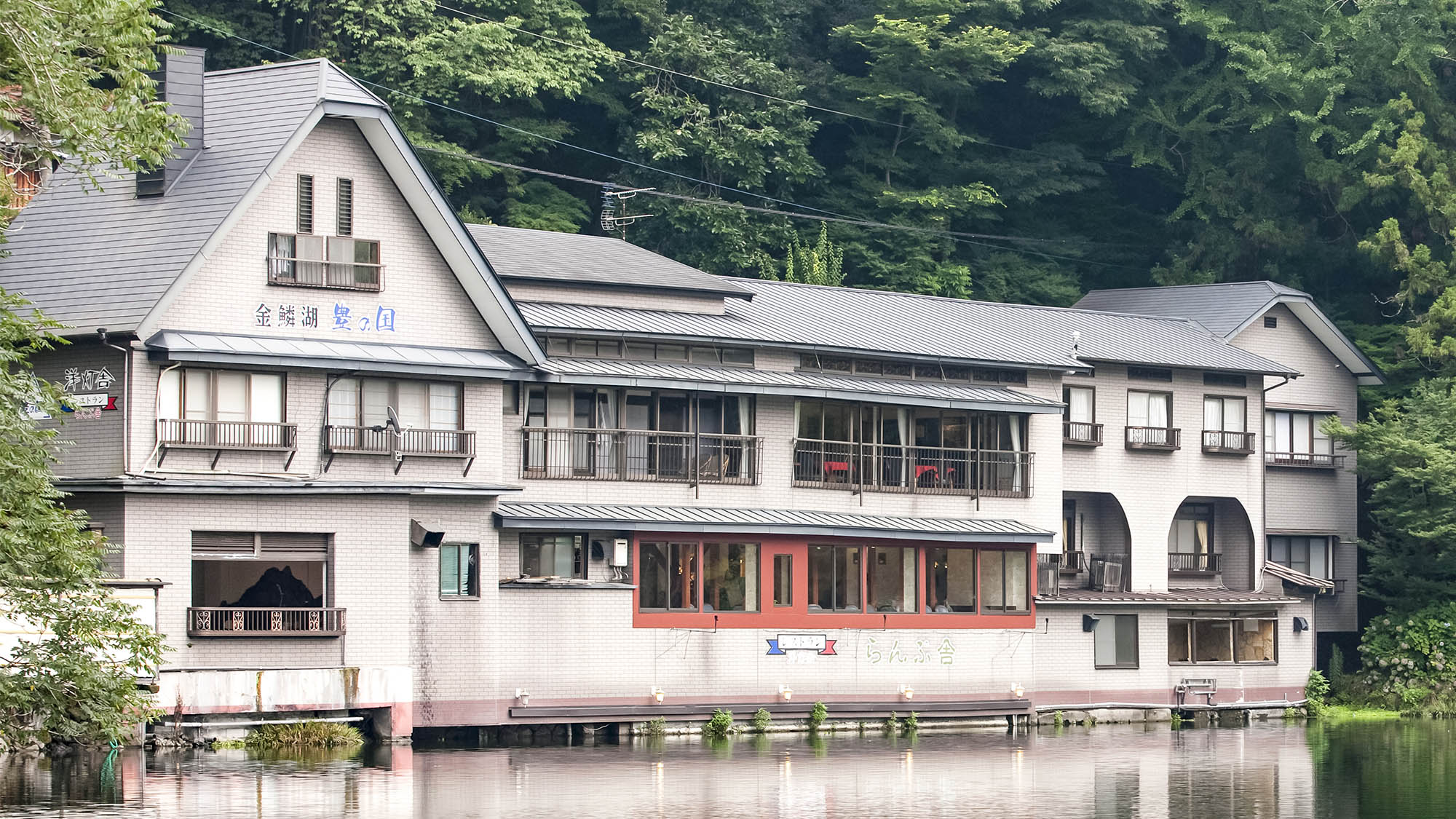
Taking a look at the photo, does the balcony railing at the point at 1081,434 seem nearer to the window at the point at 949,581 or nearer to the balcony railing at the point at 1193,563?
the balcony railing at the point at 1193,563

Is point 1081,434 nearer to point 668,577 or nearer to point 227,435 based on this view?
point 668,577

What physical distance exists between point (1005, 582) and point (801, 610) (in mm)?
6310

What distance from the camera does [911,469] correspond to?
165ft

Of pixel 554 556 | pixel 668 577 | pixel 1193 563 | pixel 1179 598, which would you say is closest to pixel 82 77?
pixel 554 556

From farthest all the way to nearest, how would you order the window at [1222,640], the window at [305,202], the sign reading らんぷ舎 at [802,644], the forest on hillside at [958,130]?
1. the forest on hillside at [958,130]
2. the window at [1222,640]
3. the sign reading らんぷ舎 at [802,644]
4. the window at [305,202]

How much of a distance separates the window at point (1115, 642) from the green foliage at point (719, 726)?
12044 millimetres

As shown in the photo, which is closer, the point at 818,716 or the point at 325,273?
the point at 325,273

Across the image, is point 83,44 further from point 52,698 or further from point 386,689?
point 386,689

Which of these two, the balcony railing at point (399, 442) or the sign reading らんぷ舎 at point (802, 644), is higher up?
the balcony railing at point (399, 442)

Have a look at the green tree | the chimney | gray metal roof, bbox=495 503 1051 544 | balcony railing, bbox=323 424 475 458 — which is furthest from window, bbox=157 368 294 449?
the green tree

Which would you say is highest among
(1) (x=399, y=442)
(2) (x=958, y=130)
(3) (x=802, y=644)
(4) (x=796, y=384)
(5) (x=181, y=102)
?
(2) (x=958, y=130)

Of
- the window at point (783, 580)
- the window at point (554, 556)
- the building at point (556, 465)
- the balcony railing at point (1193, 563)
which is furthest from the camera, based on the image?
the balcony railing at point (1193, 563)

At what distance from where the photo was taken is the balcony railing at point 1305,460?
60656 mm

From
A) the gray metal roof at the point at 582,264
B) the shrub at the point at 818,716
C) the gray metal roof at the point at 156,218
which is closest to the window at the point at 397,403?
the gray metal roof at the point at 582,264
